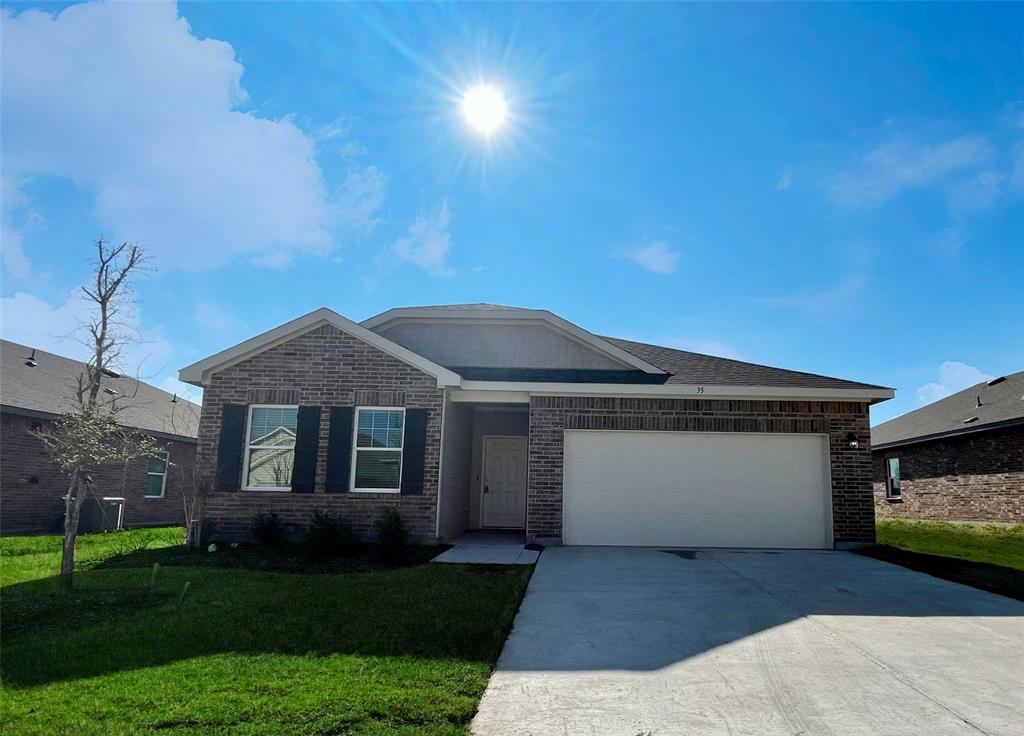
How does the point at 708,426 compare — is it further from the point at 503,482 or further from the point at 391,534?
the point at 391,534

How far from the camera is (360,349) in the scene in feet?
37.4

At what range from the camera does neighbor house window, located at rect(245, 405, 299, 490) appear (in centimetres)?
1121

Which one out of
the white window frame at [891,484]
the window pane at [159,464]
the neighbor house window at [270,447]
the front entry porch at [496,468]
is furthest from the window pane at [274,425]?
the white window frame at [891,484]

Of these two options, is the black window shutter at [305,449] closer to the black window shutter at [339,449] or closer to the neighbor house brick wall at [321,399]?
the neighbor house brick wall at [321,399]

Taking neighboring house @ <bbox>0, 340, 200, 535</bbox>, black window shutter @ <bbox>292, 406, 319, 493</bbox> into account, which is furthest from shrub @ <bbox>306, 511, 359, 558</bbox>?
neighboring house @ <bbox>0, 340, 200, 535</bbox>

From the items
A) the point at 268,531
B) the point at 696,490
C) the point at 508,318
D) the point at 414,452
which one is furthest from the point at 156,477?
the point at 696,490

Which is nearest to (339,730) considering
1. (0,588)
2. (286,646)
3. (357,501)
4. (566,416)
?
(286,646)

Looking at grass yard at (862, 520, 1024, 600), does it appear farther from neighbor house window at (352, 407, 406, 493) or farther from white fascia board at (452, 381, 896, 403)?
neighbor house window at (352, 407, 406, 493)

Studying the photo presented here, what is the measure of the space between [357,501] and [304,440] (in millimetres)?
1482

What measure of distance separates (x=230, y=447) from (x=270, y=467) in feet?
2.58

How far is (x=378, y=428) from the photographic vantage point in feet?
37.0

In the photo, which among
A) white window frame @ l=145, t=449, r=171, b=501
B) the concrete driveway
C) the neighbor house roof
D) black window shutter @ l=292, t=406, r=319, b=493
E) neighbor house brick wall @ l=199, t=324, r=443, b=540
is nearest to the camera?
the concrete driveway

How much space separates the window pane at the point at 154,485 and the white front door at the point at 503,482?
1009 centimetres

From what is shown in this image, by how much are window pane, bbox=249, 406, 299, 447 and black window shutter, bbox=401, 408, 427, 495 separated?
2.14 meters
